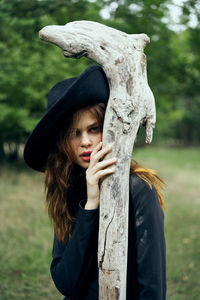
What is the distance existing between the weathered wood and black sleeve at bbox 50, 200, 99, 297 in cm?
10

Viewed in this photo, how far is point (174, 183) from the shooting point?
40.8ft

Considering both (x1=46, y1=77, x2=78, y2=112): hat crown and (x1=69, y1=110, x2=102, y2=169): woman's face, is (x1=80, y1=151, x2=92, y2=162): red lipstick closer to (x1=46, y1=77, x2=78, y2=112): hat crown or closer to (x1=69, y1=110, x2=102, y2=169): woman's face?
(x1=69, y1=110, x2=102, y2=169): woman's face

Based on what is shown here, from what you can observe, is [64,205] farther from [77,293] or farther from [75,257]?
[77,293]

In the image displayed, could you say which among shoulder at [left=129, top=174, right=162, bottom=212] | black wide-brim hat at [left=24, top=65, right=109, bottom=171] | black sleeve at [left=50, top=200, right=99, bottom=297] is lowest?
black sleeve at [left=50, top=200, right=99, bottom=297]

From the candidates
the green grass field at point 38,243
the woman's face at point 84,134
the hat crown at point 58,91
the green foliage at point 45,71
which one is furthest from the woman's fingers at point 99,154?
the green foliage at point 45,71

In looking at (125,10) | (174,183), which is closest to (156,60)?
(125,10)

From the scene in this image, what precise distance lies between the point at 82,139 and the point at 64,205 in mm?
505

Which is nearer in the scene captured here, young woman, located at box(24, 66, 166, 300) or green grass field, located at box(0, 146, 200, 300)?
young woman, located at box(24, 66, 166, 300)

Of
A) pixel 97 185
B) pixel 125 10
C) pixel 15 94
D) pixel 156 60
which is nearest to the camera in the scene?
pixel 97 185

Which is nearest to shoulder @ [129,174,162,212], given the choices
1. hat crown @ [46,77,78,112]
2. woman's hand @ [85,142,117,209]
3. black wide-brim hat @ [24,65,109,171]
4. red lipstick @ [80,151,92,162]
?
woman's hand @ [85,142,117,209]

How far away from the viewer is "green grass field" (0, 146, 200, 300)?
169 inches

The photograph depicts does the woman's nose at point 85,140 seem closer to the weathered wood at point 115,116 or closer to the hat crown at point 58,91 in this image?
the weathered wood at point 115,116

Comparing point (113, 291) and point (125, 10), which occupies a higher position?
point (125, 10)

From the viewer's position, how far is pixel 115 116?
164 centimetres
